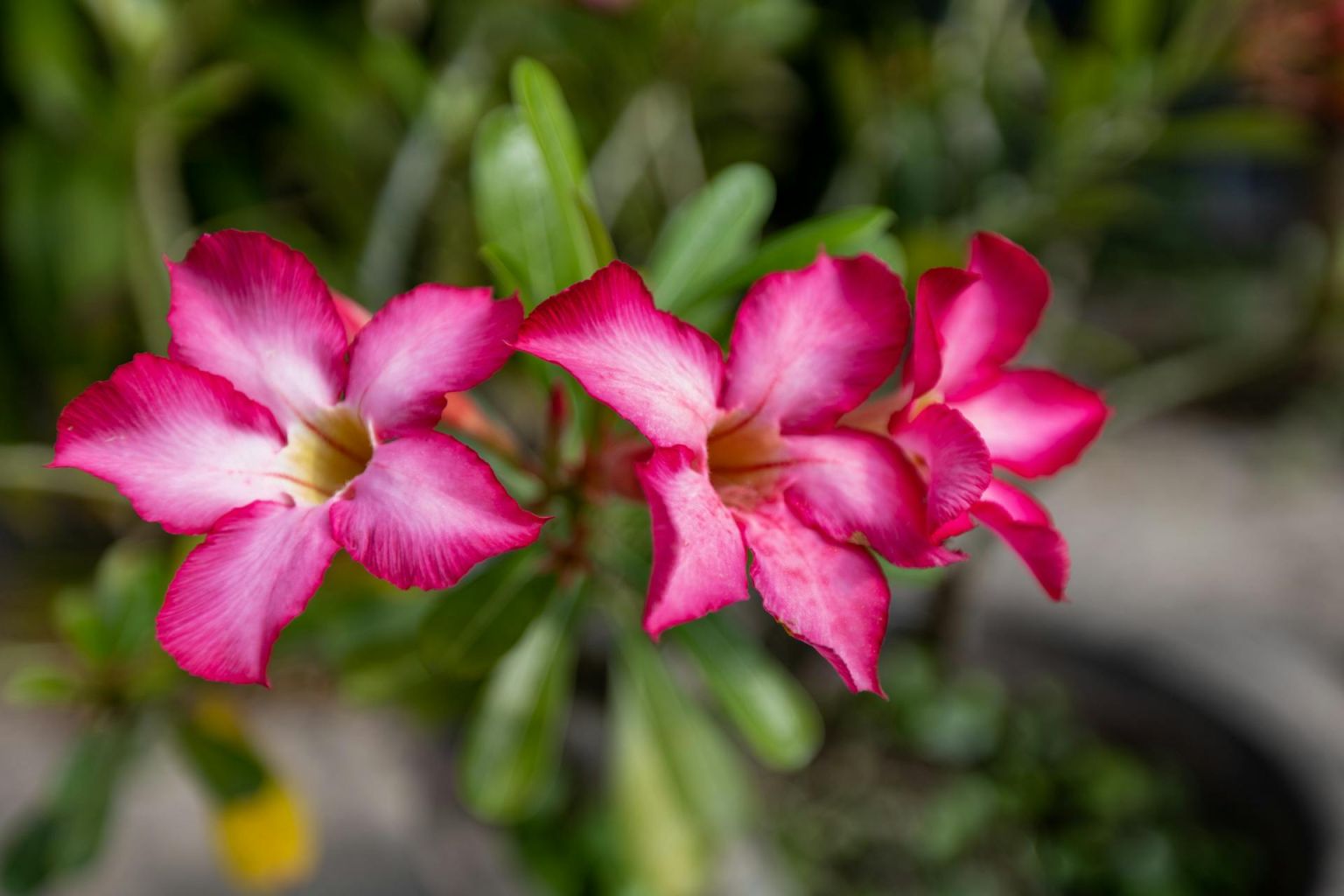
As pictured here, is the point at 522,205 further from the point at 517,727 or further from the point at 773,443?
the point at 517,727

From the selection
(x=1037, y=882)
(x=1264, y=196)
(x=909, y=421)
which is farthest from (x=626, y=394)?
(x=1264, y=196)

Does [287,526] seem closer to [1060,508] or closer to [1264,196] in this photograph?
A: [1060,508]

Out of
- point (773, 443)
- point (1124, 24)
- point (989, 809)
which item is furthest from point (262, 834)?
point (1124, 24)

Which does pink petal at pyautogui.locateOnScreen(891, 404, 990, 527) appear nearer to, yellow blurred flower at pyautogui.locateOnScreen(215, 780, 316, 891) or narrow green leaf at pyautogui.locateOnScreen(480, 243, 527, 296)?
narrow green leaf at pyautogui.locateOnScreen(480, 243, 527, 296)

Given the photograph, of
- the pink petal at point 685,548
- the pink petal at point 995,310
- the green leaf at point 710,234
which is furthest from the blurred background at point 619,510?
the pink petal at point 685,548

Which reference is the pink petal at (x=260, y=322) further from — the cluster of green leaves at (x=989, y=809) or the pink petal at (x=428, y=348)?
the cluster of green leaves at (x=989, y=809)

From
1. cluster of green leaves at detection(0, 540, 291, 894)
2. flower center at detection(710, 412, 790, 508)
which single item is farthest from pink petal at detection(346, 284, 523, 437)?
cluster of green leaves at detection(0, 540, 291, 894)
